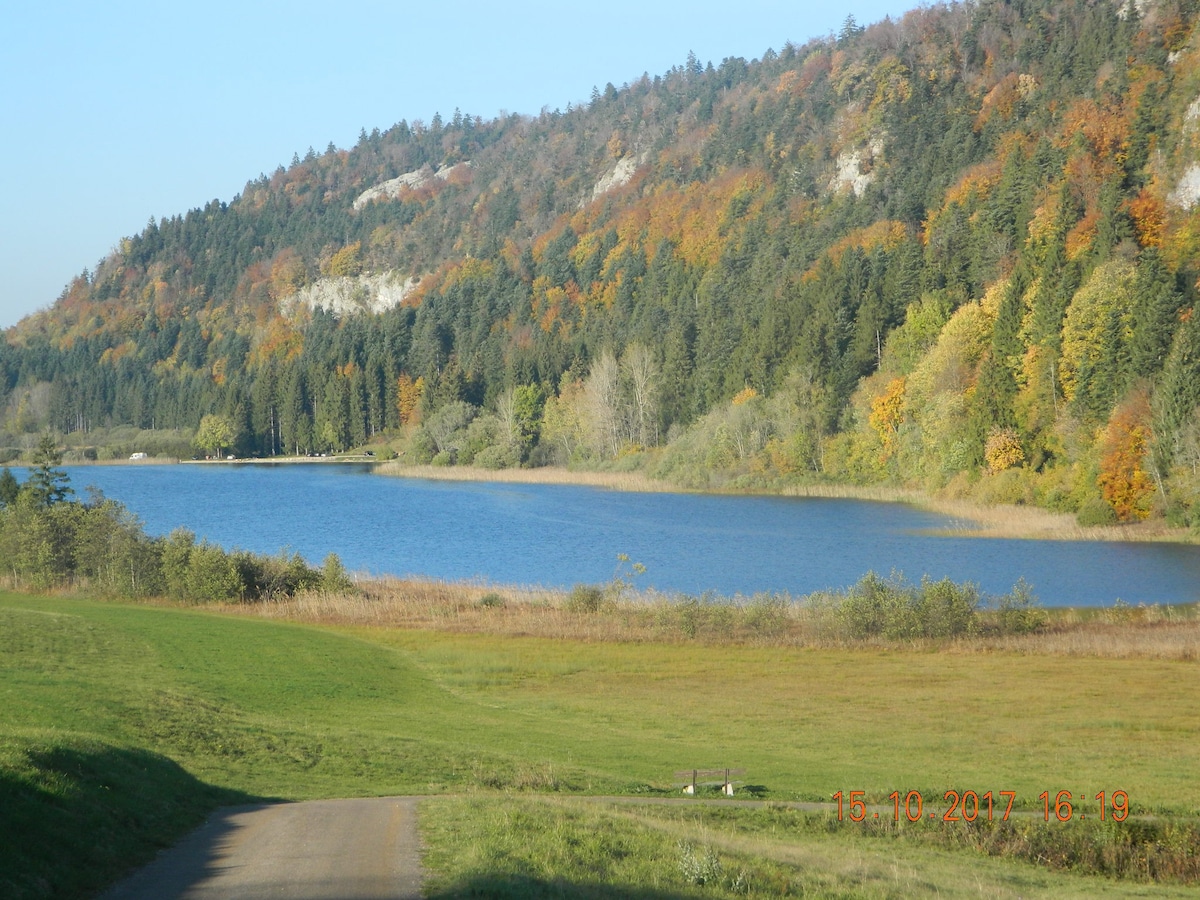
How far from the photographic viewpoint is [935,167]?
13062 cm

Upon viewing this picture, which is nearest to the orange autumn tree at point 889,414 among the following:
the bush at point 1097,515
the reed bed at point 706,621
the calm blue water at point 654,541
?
the calm blue water at point 654,541

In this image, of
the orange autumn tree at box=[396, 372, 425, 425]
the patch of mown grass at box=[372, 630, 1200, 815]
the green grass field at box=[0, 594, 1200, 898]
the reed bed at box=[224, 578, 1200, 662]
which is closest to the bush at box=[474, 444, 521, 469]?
the orange autumn tree at box=[396, 372, 425, 425]

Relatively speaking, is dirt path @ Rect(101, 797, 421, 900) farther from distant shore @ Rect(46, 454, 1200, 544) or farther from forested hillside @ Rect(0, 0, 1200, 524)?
forested hillside @ Rect(0, 0, 1200, 524)

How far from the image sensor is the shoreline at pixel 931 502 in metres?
65.1

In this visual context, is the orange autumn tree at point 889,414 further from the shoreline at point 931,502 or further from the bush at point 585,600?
the bush at point 585,600

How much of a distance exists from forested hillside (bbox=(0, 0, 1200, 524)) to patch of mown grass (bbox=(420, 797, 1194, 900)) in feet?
186

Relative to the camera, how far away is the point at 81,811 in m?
12.2

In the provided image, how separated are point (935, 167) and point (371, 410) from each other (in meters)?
86.4

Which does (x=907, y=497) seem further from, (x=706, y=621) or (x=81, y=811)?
(x=81, y=811)

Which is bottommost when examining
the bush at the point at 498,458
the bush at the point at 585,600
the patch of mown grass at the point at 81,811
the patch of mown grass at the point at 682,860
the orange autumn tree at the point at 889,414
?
the bush at the point at 585,600

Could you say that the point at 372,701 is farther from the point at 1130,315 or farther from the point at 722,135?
the point at 722,135

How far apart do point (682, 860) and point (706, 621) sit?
2724cm

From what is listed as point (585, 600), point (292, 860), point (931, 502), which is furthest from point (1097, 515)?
point (292, 860)
